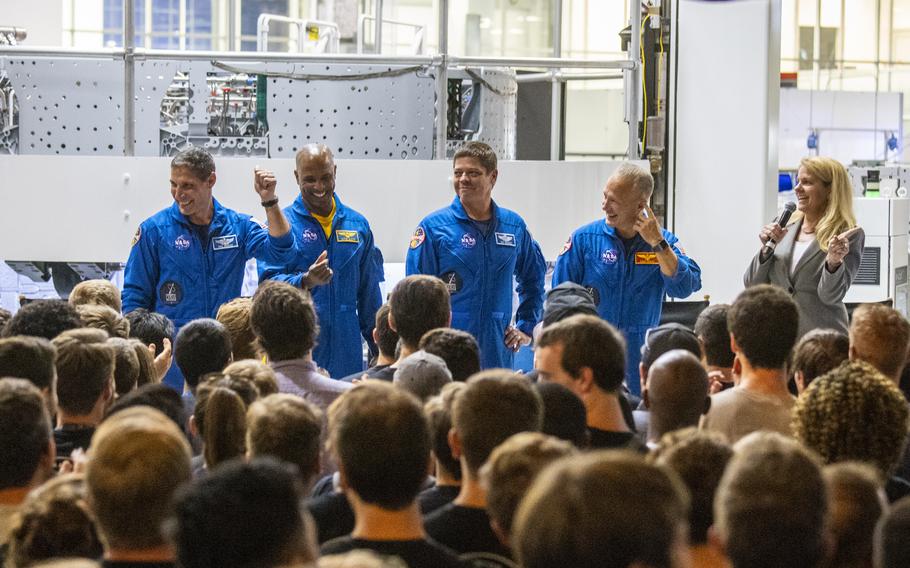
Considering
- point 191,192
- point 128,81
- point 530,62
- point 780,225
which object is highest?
point 530,62

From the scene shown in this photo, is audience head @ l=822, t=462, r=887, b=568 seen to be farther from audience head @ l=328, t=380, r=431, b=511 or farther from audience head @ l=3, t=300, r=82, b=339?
audience head @ l=3, t=300, r=82, b=339

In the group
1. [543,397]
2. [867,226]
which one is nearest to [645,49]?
[867,226]

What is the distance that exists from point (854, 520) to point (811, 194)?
296 centimetres

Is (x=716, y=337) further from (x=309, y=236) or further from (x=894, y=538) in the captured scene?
(x=894, y=538)

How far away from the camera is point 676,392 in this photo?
9.04ft

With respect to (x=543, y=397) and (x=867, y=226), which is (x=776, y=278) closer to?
(x=543, y=397)

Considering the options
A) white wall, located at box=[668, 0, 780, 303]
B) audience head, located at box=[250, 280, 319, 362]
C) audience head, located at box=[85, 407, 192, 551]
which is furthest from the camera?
white wall, located at box=[668, 0, 780, 303]

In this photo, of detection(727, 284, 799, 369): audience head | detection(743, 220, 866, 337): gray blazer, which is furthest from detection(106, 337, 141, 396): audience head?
detection(743, 220, 866, 337): gray blazer

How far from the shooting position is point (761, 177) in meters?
5.66

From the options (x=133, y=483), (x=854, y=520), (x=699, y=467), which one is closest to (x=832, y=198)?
(x=699, y=467)

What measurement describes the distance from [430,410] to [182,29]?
1285 cm

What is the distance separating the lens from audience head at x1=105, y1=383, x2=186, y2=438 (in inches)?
105

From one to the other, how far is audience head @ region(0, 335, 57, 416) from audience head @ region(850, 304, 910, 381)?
2.11 meters

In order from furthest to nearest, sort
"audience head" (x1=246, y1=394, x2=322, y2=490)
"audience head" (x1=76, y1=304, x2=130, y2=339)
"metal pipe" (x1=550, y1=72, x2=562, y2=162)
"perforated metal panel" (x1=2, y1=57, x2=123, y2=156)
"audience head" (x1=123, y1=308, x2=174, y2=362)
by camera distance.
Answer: "metal pipe" (x1=550, y1=72, x2=562, y2=162)
"perforated metal panel" (x1=2, y1=57, x2=123, y2=156)
"audience head" (x1=123, y1=308, x2=174, y2=362)
"audience head" (x1=76, y1=304, x2=130, y2=339)
"audience head" (x1=246, y1=394, x2=322, y2=490)
